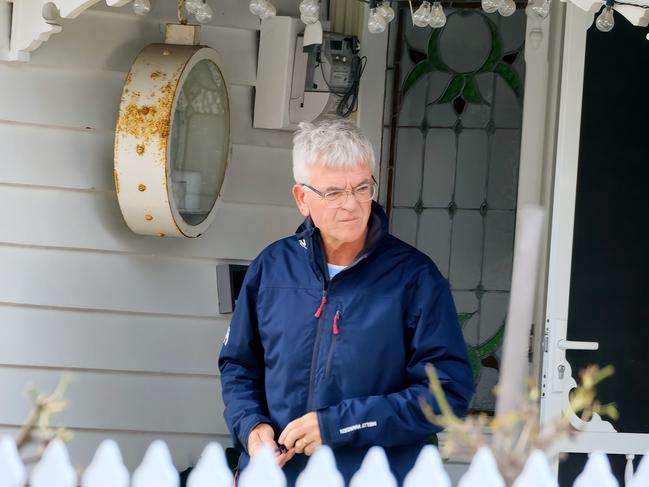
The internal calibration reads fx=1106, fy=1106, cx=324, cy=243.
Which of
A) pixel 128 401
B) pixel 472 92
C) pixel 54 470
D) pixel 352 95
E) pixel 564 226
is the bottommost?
pixel 128 401

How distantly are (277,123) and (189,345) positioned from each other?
Answer: 811mm

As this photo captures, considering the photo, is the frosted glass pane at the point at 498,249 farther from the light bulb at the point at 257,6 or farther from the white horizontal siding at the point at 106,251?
the light bulb at the point at 257,6

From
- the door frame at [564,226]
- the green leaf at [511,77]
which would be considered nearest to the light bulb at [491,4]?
the door frame at [564,226]

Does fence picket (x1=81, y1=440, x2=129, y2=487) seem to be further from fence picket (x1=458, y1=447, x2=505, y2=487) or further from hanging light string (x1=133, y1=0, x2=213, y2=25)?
hanging light string (x1=133, y1=0, x2=213, y2=25)

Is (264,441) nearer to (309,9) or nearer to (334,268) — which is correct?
Answer: (334,268)

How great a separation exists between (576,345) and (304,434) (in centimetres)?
149

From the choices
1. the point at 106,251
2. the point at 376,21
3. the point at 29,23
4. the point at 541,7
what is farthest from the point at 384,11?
the point at 106,251

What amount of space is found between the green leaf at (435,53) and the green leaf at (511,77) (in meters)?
0.21

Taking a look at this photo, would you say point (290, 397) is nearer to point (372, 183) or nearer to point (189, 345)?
point (372, 183)

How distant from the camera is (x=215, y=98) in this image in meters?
3.72

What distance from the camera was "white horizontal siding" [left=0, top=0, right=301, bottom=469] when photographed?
11.9 feet

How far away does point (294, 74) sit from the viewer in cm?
377

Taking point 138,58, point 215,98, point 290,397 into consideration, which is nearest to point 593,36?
point 215,98

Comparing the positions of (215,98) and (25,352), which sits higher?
(215,98)
